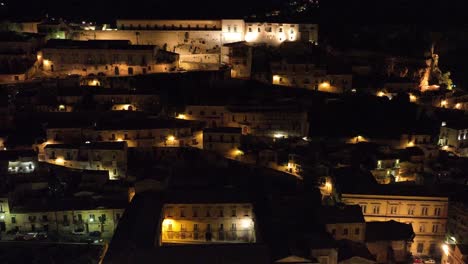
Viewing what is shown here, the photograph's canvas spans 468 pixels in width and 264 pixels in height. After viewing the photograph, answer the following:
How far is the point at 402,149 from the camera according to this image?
44.6 m

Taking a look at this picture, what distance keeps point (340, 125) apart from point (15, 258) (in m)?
33.3

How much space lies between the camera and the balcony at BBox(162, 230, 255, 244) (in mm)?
35938

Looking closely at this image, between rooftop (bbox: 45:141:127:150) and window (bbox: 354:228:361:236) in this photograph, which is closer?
window (bbox: 354:228:361:236)

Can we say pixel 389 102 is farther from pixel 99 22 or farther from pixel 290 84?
pixel 99 22

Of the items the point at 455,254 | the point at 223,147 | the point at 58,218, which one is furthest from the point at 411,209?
the point at 58,218

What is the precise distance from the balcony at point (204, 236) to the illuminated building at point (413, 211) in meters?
7.91

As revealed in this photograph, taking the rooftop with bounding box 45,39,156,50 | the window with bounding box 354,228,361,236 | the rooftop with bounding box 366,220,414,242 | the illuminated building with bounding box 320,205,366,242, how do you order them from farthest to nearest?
the rooftop with bounding box 45,39,156,50 → the rooftop with bounding box 366,220,414,242 → the window with bounding box 354,228,361,236 → the illuminated building with bounding box 320,205,366,242

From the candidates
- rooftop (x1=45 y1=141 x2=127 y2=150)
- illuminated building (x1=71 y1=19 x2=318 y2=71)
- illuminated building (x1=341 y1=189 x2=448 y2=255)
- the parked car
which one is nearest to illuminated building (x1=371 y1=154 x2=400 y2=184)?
illuminated building (x1=341 y1=189 x2=448 y2=255)

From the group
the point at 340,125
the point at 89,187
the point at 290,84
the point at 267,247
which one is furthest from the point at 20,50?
the point at 267,247

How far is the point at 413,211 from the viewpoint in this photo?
36.3m

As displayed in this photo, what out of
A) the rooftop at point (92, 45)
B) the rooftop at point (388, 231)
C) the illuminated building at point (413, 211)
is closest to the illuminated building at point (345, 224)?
the rooftop at point (388, 231)

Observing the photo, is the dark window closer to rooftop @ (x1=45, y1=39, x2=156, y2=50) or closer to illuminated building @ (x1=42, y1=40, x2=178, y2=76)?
illuminated building @ (x1=42, y1=40, x2=178, y2=76)

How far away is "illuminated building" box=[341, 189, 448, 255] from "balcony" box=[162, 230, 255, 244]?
7.91 metres

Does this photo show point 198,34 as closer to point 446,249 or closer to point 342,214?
point 342,214
